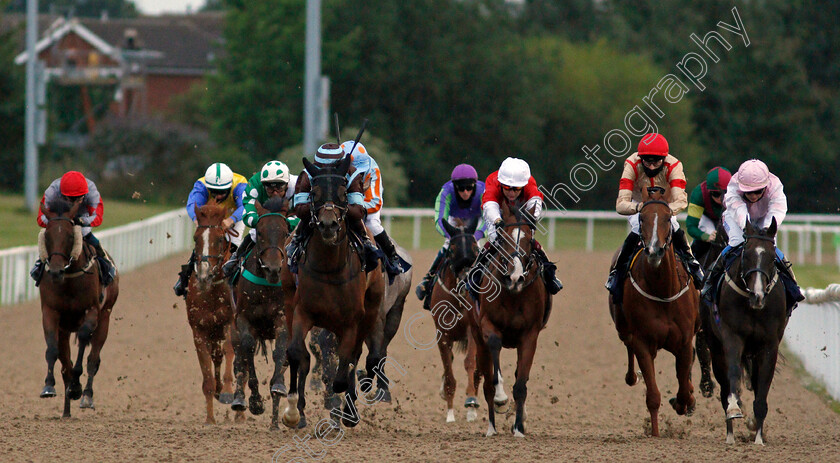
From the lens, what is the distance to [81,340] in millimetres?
9109

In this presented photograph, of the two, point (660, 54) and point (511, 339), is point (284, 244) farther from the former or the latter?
point (660, 54)

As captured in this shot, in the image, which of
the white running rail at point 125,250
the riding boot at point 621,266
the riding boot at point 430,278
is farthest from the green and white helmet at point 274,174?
the white running rail at point 125,250

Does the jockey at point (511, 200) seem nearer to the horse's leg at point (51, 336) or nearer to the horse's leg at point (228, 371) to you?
the horse's leg at point (228, 371)

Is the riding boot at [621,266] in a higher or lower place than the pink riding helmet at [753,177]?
lower

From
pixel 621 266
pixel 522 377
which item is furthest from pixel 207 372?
pixel 621 266

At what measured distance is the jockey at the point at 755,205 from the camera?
7.39 metres

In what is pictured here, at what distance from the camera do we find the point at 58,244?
8.65 meters

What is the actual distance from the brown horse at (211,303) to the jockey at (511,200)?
1.91 meters

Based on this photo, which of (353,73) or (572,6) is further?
(572,6)

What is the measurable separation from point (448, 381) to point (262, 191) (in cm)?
210

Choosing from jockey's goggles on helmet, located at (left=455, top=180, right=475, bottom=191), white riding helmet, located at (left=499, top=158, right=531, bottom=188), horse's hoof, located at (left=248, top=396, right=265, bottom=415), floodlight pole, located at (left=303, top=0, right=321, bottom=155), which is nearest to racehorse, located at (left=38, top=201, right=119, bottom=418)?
horse's hoof, located at (left=248, top=396, right=265, bottom=415)

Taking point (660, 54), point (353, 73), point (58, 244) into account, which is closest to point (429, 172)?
point (353, 73)

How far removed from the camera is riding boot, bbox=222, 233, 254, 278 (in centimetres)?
855

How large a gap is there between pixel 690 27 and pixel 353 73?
45.1 feet
